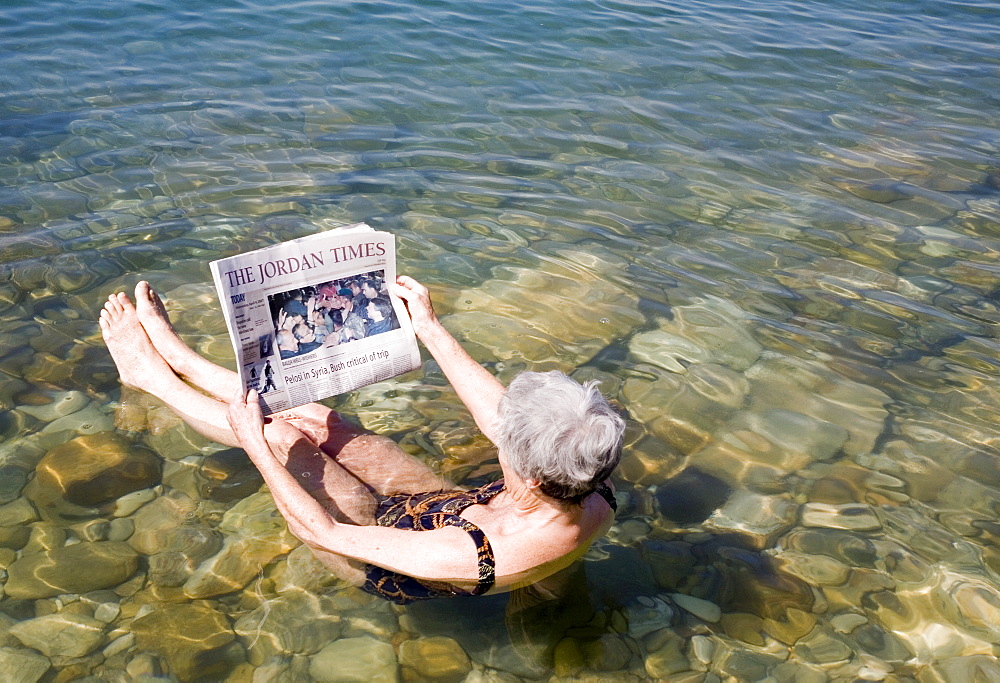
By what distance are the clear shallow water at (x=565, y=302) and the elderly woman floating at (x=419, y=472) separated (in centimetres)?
37

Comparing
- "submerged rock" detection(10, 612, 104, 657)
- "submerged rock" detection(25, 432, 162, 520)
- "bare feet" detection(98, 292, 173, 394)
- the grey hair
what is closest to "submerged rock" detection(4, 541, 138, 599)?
"submerged rock" detection(10, 612, 104, 657)

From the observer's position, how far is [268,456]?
10.6 feet

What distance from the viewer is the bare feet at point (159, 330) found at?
4316 millimetres

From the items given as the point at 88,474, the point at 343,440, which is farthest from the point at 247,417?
the point at 88,474

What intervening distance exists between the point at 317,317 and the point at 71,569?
160cm

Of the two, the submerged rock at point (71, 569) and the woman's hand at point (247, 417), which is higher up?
the woman's hand at point (247, 417)

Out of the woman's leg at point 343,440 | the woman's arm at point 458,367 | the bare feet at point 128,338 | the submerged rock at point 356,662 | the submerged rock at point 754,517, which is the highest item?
the woman's arm at point 458,367

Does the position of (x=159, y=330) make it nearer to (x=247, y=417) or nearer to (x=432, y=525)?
(x=247, y=417)

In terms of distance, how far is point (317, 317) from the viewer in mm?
3439

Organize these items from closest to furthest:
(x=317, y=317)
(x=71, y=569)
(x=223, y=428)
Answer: (x=317, y=317) → (x=71, y=569) → (x=223, y=428)

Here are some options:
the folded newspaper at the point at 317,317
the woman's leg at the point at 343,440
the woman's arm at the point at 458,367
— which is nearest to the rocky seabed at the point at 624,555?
the woman's leg at the point at 343,440

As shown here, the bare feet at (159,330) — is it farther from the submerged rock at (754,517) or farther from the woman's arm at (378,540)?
the submerged rock at (754,517)

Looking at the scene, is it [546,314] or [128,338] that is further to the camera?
[546,314]

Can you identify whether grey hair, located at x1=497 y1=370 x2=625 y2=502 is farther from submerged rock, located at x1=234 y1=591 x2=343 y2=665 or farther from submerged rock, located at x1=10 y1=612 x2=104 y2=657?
submerged rock, located at x1=10 y1=612 x2=104 y2=657
